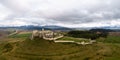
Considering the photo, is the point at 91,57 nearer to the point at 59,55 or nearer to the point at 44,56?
the point at 59,55

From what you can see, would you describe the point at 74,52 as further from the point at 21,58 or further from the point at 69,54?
the point at 21,58

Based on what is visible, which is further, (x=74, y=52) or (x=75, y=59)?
(x=74, y=52)

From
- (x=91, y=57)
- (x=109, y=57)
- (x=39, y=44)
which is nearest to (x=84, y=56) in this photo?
(x=91, y=57)

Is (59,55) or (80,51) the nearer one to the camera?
(59,55)

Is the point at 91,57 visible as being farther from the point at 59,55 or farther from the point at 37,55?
the point at 37,55

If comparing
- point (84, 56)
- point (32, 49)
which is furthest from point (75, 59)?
point (32, 49)

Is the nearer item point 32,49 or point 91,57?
point 91,57

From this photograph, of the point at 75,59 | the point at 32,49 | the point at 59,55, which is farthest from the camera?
the point at 32,49

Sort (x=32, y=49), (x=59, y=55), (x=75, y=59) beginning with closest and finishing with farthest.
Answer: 1. (x=75, y=59)
2. (x=59, y=55)
3. (x=32, y=49)
